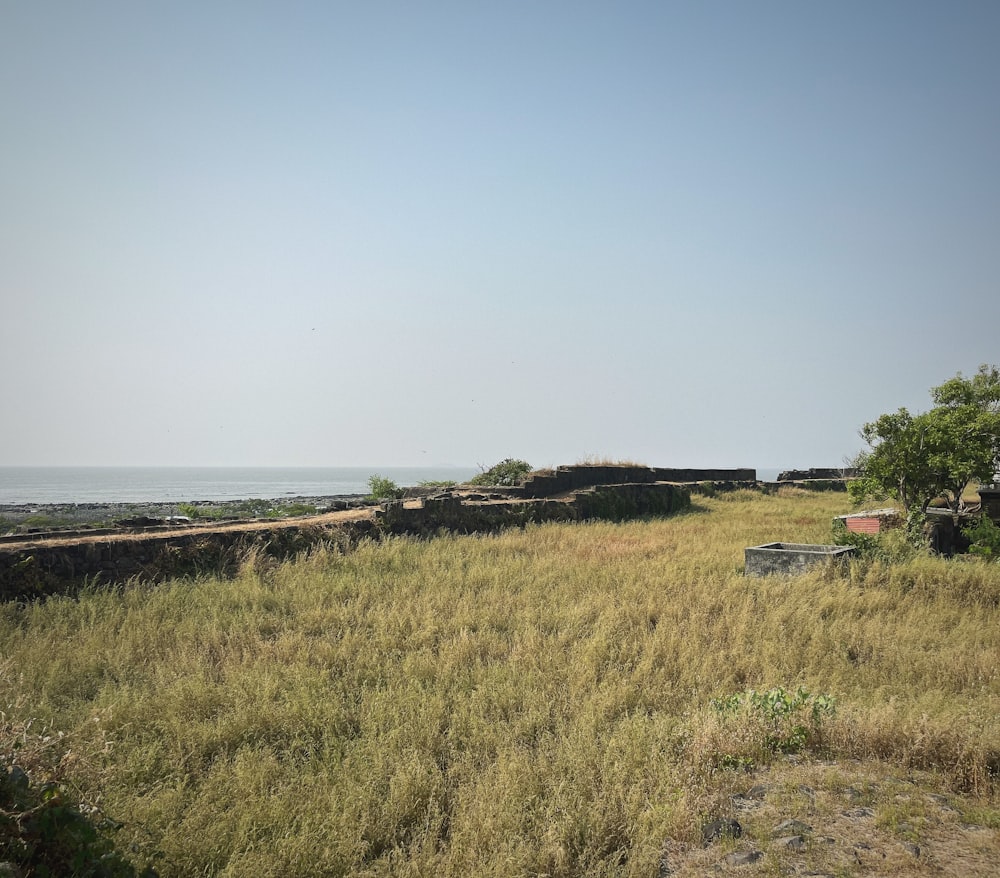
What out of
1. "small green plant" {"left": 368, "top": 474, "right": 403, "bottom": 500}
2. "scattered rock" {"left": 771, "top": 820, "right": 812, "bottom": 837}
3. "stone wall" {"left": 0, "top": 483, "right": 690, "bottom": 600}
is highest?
"small green plant" {"left": 368, "top": 474, "right": 403, "bottom": 500}

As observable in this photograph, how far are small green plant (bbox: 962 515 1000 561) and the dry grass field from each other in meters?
1.79

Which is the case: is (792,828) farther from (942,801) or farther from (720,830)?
(942,801)

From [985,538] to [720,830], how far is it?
1067 centimetres

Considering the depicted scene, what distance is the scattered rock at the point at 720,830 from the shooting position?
366cm

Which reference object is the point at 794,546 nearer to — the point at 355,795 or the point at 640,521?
the point at 640,521

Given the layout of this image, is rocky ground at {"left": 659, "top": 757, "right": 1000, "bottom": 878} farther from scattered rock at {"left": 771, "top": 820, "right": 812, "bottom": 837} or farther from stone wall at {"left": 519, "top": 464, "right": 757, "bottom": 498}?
stone wall at {"left": 519, "top": 464, "right": 757, "bottom": 498}

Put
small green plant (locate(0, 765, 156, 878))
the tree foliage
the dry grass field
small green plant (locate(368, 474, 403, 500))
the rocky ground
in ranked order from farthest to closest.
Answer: small green plant (locate(368, 474, 403, 500)) → the tree foliage → the dry grass field → the rocky ground → small green plant (locate(0, 765, 156, 878))

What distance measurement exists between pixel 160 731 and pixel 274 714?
83 cm

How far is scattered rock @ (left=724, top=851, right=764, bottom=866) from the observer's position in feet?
11.1

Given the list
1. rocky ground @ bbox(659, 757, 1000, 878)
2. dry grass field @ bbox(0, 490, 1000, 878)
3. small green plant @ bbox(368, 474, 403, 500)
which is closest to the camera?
rocky ground @ bbox(659, 757, 1000, 878)

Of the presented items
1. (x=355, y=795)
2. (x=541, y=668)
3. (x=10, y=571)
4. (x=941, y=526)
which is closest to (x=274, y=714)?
(x=355, y=795)

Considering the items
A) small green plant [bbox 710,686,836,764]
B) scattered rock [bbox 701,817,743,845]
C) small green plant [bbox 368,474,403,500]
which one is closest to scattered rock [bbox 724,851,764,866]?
scattered rock [bbox 701,817,743,845]

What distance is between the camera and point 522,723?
16.7 ft

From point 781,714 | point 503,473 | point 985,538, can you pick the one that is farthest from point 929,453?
point 503,473
